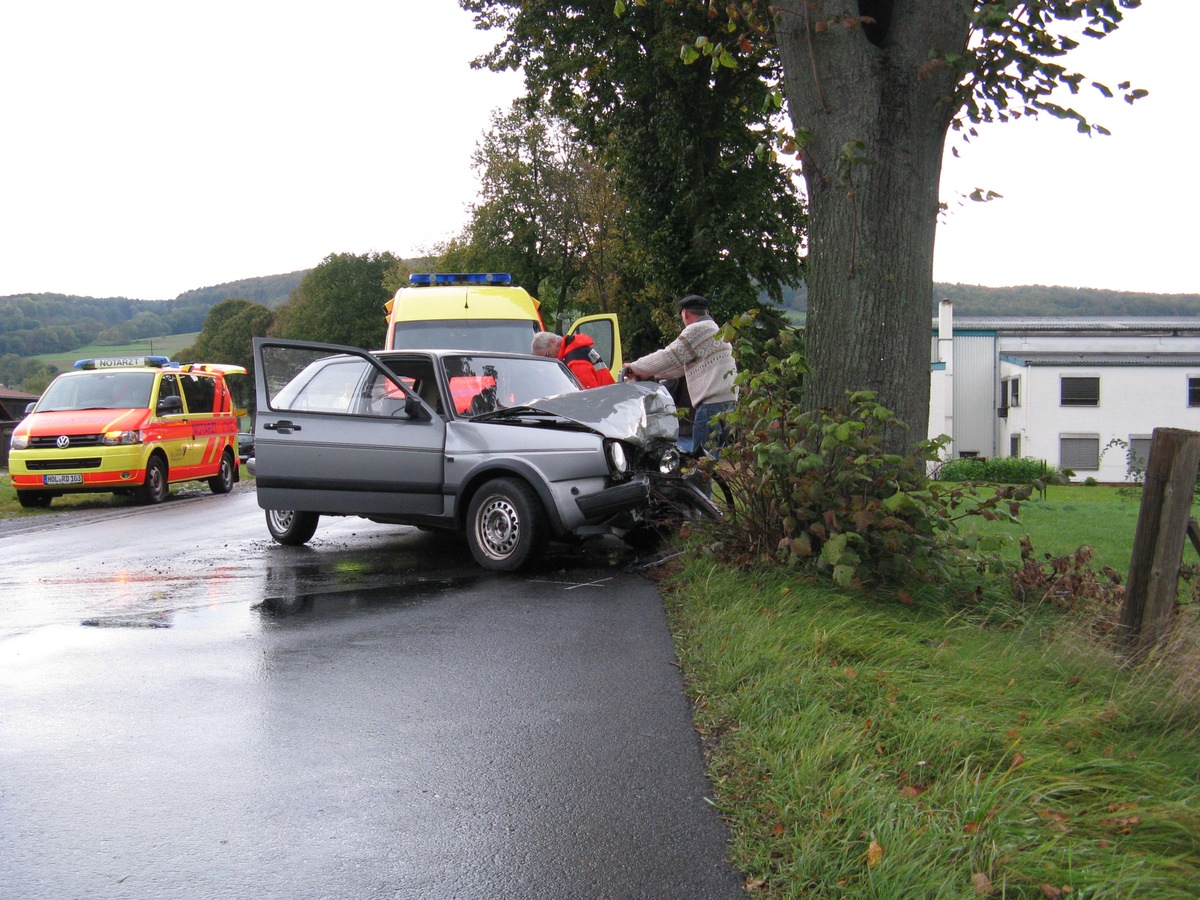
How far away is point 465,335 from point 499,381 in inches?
195

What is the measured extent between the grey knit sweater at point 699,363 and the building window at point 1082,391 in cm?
4667

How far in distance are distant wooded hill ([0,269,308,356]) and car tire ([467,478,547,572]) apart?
7863 cm

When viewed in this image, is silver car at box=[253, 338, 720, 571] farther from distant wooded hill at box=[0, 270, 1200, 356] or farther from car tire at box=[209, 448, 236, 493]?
distant wooded hill at box=[0, 270, 1200, 356]

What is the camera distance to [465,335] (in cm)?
1463

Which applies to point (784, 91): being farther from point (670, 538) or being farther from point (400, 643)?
point (400, 643)

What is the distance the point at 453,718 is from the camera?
4.86 metres

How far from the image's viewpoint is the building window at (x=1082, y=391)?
5128 cm

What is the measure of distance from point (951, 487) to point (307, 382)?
18.9ft

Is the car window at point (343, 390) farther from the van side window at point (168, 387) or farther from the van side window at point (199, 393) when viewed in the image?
the van side window at point (199, 393)

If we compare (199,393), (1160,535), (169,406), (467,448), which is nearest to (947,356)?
(199,393)

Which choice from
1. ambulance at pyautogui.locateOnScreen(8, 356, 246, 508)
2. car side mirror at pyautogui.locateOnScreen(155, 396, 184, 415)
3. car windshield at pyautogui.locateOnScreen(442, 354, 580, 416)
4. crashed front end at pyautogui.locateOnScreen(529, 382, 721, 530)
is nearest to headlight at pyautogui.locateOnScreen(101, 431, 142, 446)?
ambulance at pyautogui.locateOnScreen(8, 356, 246, 508)

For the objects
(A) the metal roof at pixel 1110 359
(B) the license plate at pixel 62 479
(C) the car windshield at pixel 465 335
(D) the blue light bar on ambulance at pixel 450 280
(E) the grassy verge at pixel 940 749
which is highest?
(A) the metal roof at pixel 1110 359

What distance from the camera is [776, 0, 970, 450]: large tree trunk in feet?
22.7

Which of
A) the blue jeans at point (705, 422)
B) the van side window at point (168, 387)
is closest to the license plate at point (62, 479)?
the van side window at point (168, 387)
